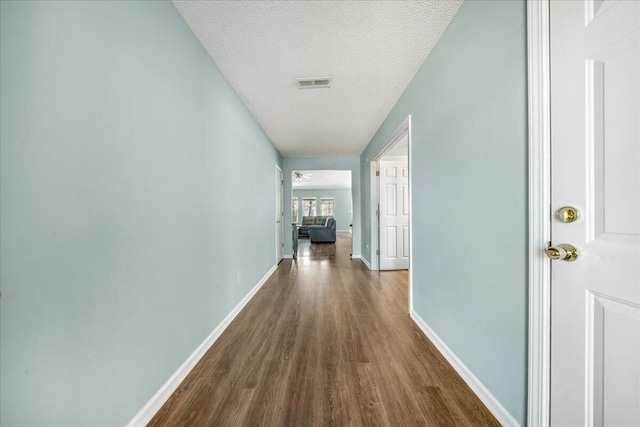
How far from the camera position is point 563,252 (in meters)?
0.87

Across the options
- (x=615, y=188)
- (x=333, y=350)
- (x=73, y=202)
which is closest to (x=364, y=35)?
(x=615, y=188)

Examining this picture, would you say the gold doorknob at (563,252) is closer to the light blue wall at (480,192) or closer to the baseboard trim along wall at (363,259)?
the light blue wall at (480,192)

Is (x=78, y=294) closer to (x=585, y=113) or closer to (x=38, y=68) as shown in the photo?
(x=38, y=68)

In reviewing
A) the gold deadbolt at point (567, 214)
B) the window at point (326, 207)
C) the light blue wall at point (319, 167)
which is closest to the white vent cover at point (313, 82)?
the gold deadbolt at point (567, 214)

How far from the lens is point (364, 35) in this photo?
65.8 inches

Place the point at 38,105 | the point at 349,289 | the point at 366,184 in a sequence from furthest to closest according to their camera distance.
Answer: the point at 366,184, the point at 349,289, the point at 38,105

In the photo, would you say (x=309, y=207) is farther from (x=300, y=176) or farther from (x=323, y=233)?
(x=300, y=176)

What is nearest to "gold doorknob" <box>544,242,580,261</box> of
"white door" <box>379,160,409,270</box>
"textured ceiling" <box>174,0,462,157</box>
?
"textured ceiling" <box>174,0,462,157</box>

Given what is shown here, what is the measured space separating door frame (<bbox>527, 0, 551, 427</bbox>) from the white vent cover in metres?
1.57

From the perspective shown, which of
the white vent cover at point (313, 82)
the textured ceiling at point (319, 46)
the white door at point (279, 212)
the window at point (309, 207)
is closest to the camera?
the textured ceiling at point (319, 46)

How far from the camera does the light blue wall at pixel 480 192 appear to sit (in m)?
1.04

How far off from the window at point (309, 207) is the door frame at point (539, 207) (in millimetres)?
11315

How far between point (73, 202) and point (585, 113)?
1841mm

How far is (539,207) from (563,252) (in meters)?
0.19
